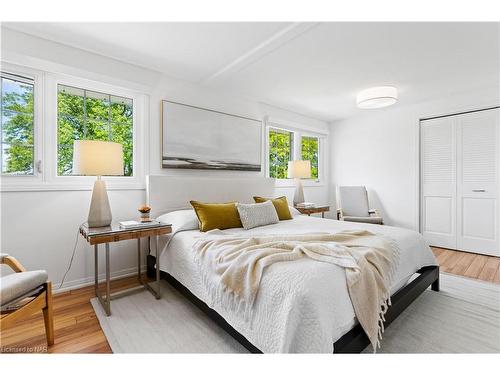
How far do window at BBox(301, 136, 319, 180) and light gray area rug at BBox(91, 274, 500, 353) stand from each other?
125 inches

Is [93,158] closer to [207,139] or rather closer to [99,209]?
[99,209]

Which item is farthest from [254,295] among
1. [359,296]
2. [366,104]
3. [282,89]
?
[366,104]

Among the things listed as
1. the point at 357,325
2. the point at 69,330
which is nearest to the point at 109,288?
the point at 69,330

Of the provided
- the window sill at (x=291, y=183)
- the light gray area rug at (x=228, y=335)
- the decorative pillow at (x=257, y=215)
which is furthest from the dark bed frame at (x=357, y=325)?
the window sill at (x=291, y=183)

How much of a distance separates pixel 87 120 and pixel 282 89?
2.46 m

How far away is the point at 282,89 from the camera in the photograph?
3547mm

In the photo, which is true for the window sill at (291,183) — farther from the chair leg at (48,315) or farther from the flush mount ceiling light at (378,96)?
the chair leg at (48,315)

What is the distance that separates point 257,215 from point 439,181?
327 cm

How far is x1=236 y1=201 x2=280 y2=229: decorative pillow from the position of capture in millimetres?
2602

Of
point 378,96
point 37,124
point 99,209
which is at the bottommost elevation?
point 99,209

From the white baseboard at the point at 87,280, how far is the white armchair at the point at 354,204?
10.8 feet

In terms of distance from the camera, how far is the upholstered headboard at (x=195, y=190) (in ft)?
9.32

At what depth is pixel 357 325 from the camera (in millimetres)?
1381

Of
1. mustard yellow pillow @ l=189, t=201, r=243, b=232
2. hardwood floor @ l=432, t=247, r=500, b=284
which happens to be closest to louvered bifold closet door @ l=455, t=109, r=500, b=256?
hardwood floor @ l=432, t=247, r=500, b=284
